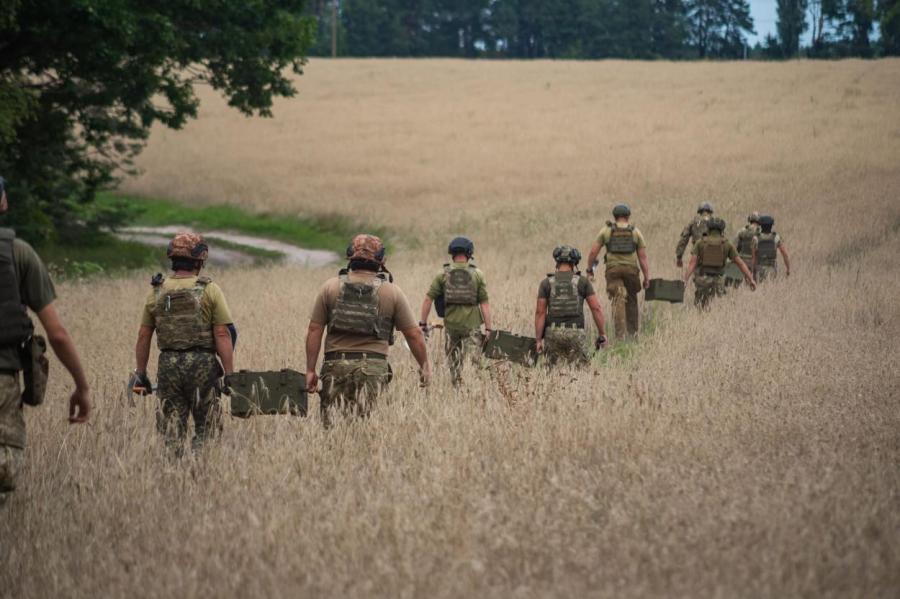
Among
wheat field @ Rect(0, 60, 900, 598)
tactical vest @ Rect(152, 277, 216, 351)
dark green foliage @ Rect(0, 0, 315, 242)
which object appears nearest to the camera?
wheat field @ Rect(0, 60, 900, 598)

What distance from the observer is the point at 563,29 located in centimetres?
9925

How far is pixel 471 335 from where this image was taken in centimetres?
907

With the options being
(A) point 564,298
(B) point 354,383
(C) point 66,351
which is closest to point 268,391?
(B) point 354,383

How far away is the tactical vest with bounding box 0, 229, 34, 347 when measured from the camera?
475cm

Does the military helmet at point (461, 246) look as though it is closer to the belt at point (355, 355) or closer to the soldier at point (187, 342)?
the belt at point (355, 355)

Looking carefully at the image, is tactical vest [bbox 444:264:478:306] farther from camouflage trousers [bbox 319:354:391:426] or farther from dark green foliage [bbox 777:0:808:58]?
dark green foliage [bbox 777:0:808:58]

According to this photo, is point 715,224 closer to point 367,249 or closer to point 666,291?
point 666,291

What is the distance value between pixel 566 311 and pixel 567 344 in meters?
0.31

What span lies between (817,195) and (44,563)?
22774 millimetres

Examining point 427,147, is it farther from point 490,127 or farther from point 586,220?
point 586,220

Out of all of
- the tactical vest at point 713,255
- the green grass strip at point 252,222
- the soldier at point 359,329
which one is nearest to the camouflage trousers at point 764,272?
the tactical vest at point 713,255

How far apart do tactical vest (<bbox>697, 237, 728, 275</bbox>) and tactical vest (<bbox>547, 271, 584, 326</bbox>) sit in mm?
4639

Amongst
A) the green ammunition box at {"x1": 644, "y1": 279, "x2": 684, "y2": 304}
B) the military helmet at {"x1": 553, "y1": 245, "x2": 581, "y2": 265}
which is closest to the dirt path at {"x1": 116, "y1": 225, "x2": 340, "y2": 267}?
the green ammunition box at {"x1": 644, "y1": 279, "x2": 684, "y2": 304}

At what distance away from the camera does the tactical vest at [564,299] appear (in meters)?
9.11
